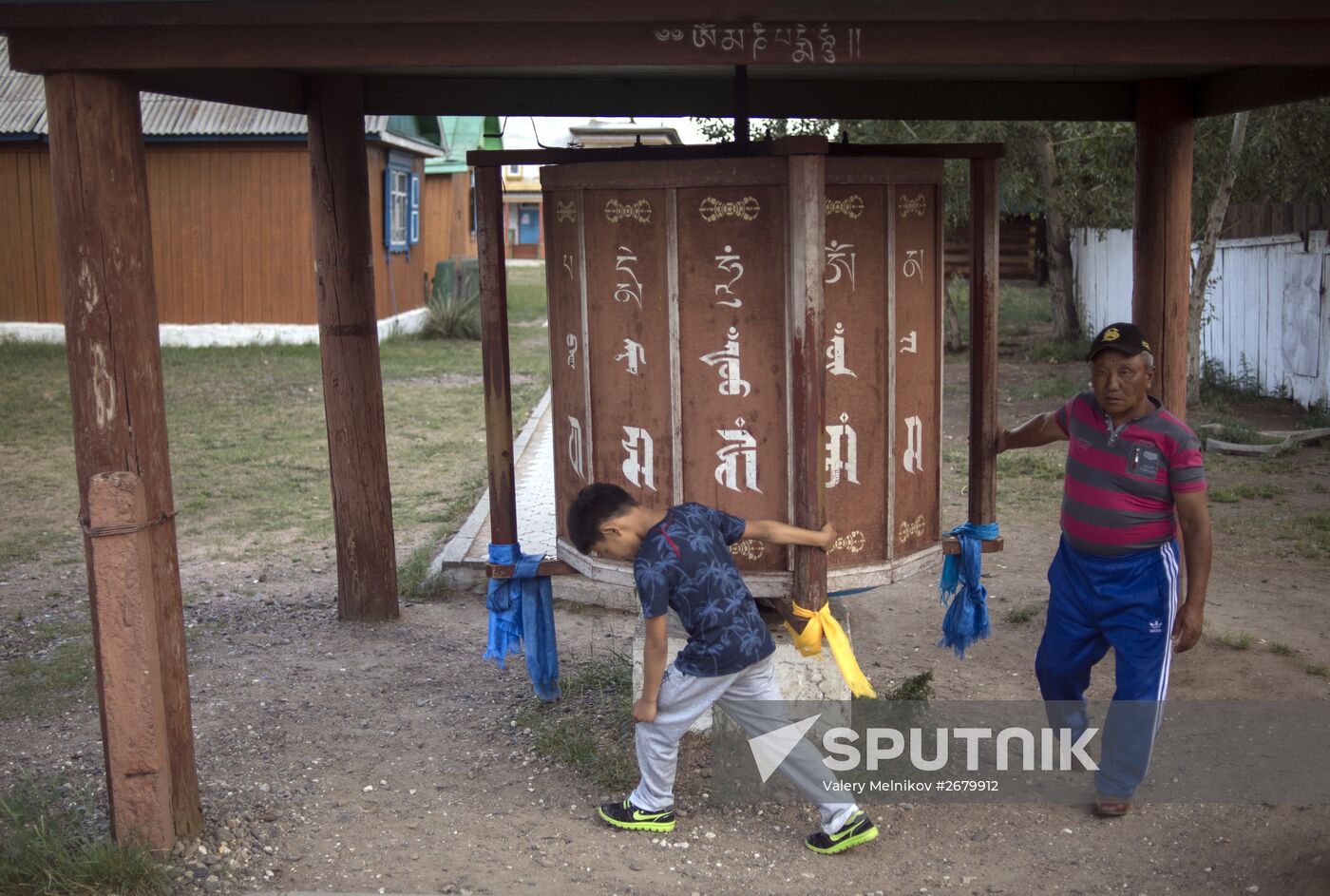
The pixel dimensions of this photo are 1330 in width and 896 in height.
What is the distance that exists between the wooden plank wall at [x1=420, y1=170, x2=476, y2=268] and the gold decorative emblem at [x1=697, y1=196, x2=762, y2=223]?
1967cm

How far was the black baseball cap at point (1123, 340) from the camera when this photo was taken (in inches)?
172

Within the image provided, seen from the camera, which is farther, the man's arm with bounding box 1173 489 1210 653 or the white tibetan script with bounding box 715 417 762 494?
the white tibetan script with bounding box 715 417 762 494

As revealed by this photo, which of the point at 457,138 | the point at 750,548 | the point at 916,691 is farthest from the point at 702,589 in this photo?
the point at 457,138

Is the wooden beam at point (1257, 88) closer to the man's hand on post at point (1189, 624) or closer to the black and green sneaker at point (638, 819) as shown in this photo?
the man's hand on post at point (1189, 624)

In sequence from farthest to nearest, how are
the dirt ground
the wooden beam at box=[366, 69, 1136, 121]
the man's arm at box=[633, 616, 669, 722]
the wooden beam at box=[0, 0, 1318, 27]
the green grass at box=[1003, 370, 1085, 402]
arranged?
the green grass at box=[1003, 370, 1085, 402] → the wooden beam at box=[366, 69, 1136, 121] → the dirt ground → the man's arm at box=[633, 616, 669, 722] → the wooden beam at box=[0, 0, 1318, 27]

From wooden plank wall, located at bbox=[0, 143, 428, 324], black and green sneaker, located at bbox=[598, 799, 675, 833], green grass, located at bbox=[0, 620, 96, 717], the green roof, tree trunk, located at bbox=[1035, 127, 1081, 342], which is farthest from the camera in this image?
the green roof

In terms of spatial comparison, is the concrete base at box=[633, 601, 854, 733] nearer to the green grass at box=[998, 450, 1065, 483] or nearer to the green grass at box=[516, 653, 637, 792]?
the green grass at box=[516, 653, 637, 792]

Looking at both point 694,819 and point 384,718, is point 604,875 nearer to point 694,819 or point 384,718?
point 694,819

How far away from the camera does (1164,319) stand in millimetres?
5945

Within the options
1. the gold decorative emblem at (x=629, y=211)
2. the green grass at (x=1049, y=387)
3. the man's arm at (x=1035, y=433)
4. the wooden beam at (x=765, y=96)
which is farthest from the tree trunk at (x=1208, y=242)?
the gold decorative emblem at (x=629, y=211)

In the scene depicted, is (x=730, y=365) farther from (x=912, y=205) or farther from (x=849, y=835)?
(x=849, y=835)

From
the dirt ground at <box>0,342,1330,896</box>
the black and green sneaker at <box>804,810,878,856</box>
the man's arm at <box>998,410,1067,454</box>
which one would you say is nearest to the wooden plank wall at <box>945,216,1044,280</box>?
the dirt ground at <box>0,342,1330,896</box>

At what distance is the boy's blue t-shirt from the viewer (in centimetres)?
412

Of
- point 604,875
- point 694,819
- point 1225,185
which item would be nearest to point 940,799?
point 694,819
